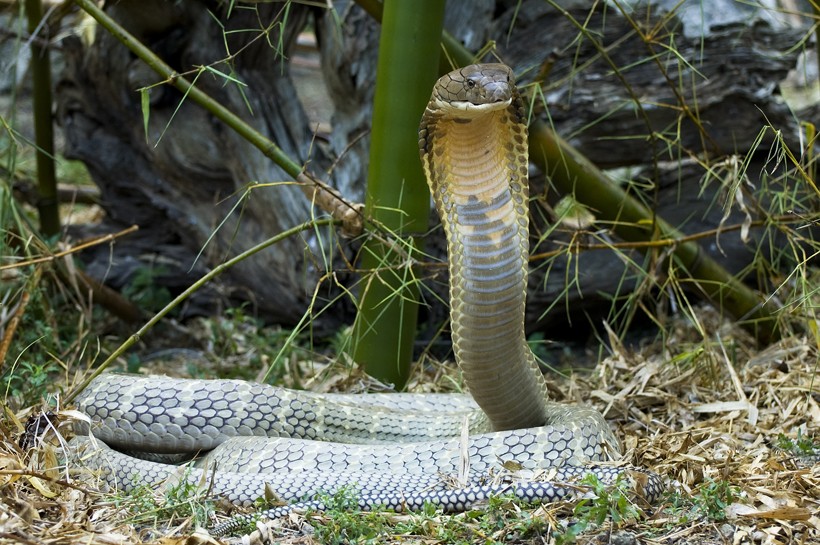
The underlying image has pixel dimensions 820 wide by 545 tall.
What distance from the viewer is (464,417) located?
412 cm

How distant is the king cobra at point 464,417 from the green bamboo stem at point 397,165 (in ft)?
2.25

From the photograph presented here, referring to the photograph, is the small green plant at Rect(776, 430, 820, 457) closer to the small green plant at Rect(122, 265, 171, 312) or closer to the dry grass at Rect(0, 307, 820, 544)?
the dry grass at Rect(0, 307, 820, 544)

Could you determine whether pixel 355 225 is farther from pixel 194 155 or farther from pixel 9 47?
pixel 9 47

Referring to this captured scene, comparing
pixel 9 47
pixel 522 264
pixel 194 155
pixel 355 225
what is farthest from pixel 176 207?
pixel 9 47

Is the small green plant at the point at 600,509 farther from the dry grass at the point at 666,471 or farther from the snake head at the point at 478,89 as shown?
the snake head at the point at 478,89

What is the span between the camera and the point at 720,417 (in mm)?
4309

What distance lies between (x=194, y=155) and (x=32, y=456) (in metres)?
3.38

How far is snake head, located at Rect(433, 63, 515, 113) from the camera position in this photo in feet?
10.1

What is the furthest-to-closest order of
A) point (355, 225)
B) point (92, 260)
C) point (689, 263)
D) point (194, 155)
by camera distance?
1. point (92, 260)
2. point (194, 155)
3. point (689, 263)
4. point (355, 225)

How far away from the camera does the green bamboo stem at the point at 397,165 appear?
4.23 m

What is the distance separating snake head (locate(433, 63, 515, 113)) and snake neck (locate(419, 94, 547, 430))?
0.51 feet

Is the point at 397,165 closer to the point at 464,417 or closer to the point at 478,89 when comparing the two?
the point at 464,417

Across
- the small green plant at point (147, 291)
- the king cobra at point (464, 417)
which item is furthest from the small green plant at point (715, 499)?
the small green plant at point (147, 291)

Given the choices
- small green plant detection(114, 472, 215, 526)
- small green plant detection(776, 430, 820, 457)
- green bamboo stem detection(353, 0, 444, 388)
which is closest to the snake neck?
green bamboo stem detection(353, 0, 444, 388)
